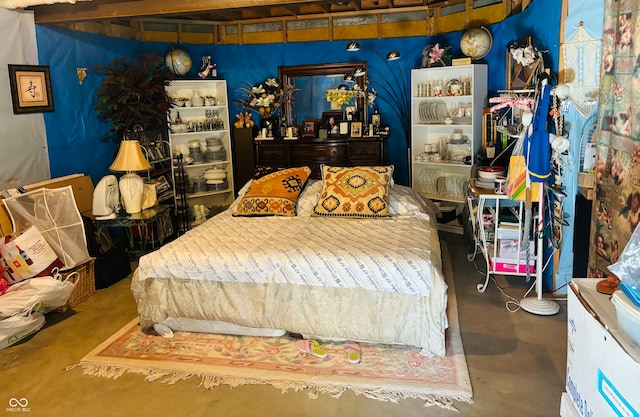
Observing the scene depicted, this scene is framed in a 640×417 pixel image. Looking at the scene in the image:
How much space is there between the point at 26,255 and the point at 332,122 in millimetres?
3797

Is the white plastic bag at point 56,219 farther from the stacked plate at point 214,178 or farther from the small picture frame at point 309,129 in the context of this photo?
the small picture frame at point 309,129

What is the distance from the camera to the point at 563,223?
370 cm

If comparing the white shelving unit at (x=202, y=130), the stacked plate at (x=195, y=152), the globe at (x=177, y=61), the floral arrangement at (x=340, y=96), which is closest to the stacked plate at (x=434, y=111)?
the floral arrangement at (x=340, y=96)

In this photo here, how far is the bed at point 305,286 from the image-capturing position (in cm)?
309

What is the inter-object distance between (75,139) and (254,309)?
2950 millimetres

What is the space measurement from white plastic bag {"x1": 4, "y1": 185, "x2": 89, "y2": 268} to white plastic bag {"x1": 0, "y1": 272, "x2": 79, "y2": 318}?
13.3 inches

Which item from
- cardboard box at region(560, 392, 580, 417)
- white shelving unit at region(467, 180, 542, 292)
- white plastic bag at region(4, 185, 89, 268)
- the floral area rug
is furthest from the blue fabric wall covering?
cardboard box at region(560, 392, 580, 417)

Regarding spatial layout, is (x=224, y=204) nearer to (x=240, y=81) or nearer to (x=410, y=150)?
(x=240, y=81)

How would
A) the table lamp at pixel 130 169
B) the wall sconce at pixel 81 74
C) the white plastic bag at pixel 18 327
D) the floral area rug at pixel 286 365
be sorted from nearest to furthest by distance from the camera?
the floral area rug at pixel 286 365 → the white plastic bag at pixel 18 327 → the table lamp at pixel 130 169 → the wall sconce at pixel 81 74

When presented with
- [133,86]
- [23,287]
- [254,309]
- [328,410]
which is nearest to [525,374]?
[328,410]

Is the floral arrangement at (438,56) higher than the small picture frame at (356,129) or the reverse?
higher

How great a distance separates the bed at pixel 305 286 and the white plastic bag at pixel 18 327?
2.35 feet

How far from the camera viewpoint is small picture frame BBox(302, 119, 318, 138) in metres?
6.60

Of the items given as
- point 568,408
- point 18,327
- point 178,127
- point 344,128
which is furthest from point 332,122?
point 568,408
